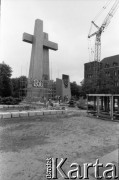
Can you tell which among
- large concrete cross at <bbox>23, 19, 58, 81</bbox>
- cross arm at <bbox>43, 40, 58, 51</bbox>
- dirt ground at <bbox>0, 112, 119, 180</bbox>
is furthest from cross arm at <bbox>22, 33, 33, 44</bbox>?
dirt ground at <bbox>0, 112, 119, 180</bbox>

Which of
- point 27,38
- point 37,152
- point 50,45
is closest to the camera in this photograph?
point 37,152

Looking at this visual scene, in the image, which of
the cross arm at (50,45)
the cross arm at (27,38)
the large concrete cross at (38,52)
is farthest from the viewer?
the cross arm at (50,45)

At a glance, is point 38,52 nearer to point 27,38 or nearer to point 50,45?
point 27,38

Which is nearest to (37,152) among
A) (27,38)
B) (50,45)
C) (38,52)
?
(38,52)

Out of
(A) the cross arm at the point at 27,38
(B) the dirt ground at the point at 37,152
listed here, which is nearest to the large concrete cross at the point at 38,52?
(A) the cross arm at the point at 27,38

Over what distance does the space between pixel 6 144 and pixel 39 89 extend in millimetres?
21174

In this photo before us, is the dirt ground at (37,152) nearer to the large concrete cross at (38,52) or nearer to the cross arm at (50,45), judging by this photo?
the large concrete cross at (38,52)

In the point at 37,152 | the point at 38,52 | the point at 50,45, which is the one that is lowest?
the point at 37,152

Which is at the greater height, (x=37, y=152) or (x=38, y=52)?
(x=38, y=52)

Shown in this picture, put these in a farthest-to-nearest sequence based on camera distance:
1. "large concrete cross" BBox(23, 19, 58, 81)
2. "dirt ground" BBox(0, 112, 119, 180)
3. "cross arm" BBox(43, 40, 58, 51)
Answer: "cross arm" BBox(43, 40, 58, 51) < "large concrete cross" BBox(23, 19, 58, 81) < "dirt ground" BBox(0, 112, 119, 180)

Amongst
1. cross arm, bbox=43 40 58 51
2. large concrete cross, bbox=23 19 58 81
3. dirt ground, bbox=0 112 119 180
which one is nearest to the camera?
dirt ground, bbox=0 112 119 180

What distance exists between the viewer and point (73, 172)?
11.0 feet

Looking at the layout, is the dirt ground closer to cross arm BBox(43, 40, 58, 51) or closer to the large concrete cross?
the large concrete cross

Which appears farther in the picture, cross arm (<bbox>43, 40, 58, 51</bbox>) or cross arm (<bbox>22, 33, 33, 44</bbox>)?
cross arm (<bbox>43, 40, 58, 51</bbox>)
